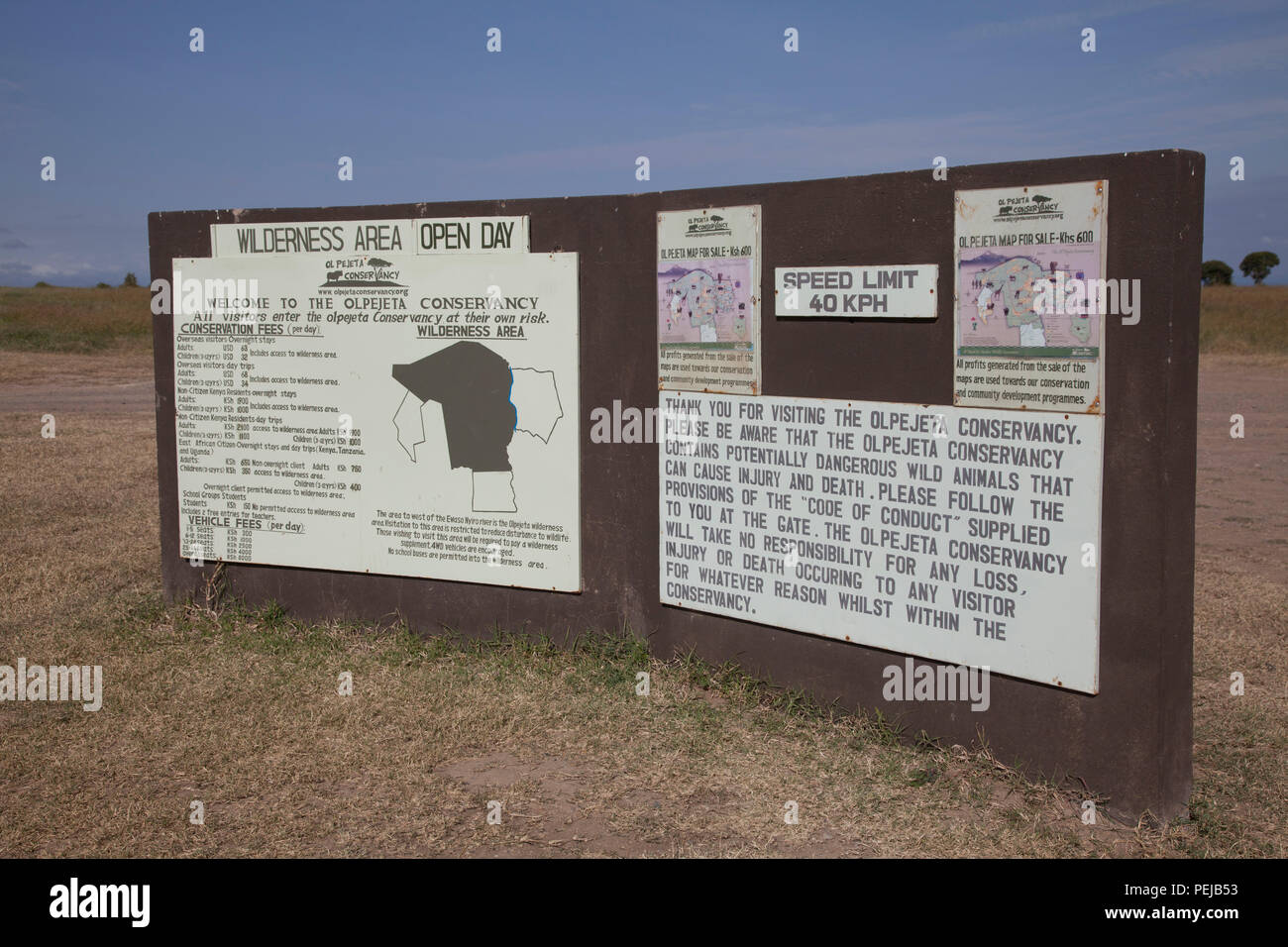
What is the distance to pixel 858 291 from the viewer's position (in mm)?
5141

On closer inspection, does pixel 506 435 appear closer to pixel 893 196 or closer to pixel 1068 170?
pixel 893 196

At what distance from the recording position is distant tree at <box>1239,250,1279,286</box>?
7512 cm

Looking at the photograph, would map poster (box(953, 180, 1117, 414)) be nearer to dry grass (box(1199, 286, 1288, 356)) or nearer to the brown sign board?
the brown sign board

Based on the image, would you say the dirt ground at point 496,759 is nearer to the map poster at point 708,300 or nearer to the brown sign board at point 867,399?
the brown sign board at point 867,399

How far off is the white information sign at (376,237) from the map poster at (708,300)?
36.8 inches

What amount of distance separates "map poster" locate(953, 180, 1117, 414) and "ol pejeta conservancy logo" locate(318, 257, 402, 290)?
10.7 ft

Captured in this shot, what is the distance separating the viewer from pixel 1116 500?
4.40 metres

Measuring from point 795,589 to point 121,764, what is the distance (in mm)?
3072

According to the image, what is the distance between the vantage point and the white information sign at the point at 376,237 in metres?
6.35

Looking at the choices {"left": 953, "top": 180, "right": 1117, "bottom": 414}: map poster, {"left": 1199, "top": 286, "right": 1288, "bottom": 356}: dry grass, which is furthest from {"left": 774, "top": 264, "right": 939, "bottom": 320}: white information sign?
{"left": 1199, "top": 286, "right": 1288, "bottom": 356}: dry grass

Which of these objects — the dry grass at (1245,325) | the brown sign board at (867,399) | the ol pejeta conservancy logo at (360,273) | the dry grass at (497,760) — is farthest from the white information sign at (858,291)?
the dry grass at (1245,325)

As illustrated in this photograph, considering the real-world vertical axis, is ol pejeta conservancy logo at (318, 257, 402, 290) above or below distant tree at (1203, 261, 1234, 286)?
below

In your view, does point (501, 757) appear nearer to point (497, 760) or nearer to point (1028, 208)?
point (497, 760)
